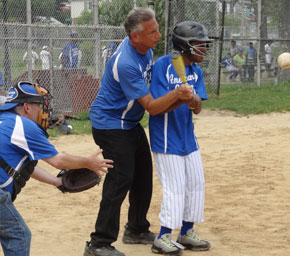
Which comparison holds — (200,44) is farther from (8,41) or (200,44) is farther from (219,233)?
(8,41)

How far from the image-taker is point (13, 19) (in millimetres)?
12922

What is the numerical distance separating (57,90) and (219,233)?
25.7 feet

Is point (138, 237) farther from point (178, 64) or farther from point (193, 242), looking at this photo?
point (178, 64)

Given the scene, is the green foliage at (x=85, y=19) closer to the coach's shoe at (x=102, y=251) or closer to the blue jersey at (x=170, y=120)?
the blue jersey at (x=170, y=120)

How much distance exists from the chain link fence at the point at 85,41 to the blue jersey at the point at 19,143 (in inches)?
259

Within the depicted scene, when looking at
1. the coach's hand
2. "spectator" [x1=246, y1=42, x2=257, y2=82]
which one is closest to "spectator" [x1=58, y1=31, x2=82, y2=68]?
"spectator" [x1=246, y1=42, x2=257, y2=82]

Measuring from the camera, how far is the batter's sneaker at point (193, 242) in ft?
16.6

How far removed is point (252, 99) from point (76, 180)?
10963 mm

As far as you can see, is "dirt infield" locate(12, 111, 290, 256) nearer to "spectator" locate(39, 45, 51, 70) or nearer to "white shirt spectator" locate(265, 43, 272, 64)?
"spectator" locate(39, 45, 51, 70)

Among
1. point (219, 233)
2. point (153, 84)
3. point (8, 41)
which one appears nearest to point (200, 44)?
point (153, 84)

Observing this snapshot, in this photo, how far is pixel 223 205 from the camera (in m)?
6.52

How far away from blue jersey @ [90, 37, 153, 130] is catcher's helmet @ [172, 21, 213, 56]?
282 mm


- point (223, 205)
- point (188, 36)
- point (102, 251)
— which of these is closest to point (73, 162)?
point (102, 251)

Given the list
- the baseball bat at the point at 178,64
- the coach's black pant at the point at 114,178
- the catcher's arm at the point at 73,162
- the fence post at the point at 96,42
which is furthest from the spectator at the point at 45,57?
the catcher's arm at the point at 73,162
